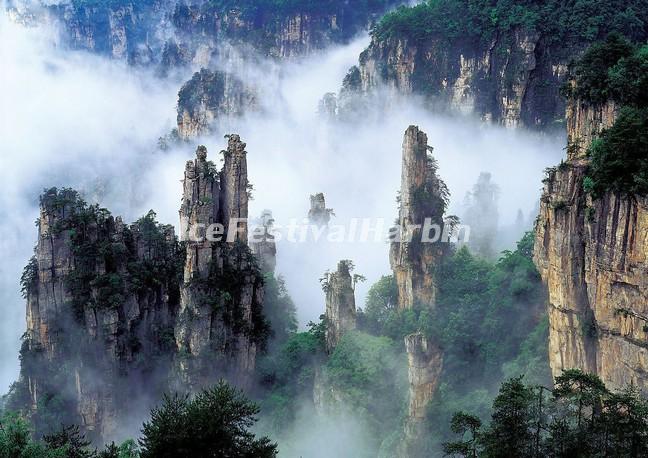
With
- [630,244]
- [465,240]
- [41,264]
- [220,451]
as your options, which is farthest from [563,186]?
[41,264]

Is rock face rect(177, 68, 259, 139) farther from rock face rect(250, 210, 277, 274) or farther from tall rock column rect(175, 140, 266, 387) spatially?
tall rock column rect(175, 140, 266, 387)

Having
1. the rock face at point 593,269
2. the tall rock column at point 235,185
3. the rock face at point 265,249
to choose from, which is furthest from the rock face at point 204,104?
the rock face at point 593,269

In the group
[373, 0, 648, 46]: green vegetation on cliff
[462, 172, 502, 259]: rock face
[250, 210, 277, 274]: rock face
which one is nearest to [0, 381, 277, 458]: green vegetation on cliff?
[462, 172, 502, 259]: rock face

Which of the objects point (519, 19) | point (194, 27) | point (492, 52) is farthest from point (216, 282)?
point (194, 27)

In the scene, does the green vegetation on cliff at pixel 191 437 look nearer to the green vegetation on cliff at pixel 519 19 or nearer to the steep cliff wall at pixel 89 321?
the steep cliff wall at pixel 89 321

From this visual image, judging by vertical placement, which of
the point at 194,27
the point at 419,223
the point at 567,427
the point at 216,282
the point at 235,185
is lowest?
the point at 567,427

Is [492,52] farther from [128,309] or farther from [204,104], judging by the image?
[204,104]
